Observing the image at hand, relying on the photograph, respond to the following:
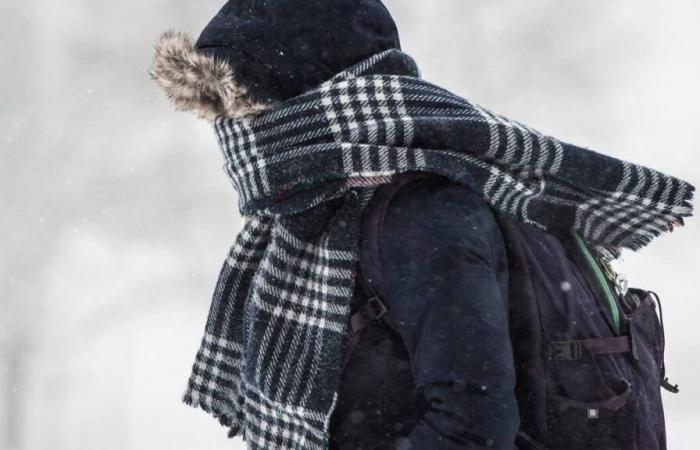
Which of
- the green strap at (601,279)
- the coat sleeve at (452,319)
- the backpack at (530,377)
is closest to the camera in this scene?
the coat sleeve at (452,319)

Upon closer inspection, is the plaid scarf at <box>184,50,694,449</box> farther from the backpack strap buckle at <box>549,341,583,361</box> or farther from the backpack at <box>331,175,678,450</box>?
the backpack strap buckle at <box>549,341,583,361</box>

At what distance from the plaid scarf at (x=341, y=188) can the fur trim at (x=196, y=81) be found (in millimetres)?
46

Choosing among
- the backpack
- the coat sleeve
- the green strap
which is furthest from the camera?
the green strap

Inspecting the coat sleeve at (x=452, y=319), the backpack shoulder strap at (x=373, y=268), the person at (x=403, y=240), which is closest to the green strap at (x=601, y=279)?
the person at (x=403, y=240)

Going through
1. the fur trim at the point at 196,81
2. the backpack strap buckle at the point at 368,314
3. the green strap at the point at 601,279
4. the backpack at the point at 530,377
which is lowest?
the backpack at the point at 530,377

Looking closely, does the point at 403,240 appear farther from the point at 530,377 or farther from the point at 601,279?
the point at 601,279

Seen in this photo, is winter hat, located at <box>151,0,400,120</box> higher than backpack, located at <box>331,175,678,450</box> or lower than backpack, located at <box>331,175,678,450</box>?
higher

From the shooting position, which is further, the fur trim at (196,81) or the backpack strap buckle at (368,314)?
the fur trim at (196,81)

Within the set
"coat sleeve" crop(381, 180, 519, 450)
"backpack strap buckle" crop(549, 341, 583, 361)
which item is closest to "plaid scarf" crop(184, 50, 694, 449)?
"coat sleeve" crop(381, 180, 519, 450)

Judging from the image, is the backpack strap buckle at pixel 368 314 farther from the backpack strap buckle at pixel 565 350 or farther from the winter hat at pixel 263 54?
the winter hat at pixel 263 54

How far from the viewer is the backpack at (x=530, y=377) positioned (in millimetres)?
1649

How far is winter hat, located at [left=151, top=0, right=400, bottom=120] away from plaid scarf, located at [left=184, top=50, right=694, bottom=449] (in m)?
0.06

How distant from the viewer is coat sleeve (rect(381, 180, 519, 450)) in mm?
1502

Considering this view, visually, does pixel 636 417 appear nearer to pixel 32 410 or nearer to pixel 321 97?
pixel 321 97
